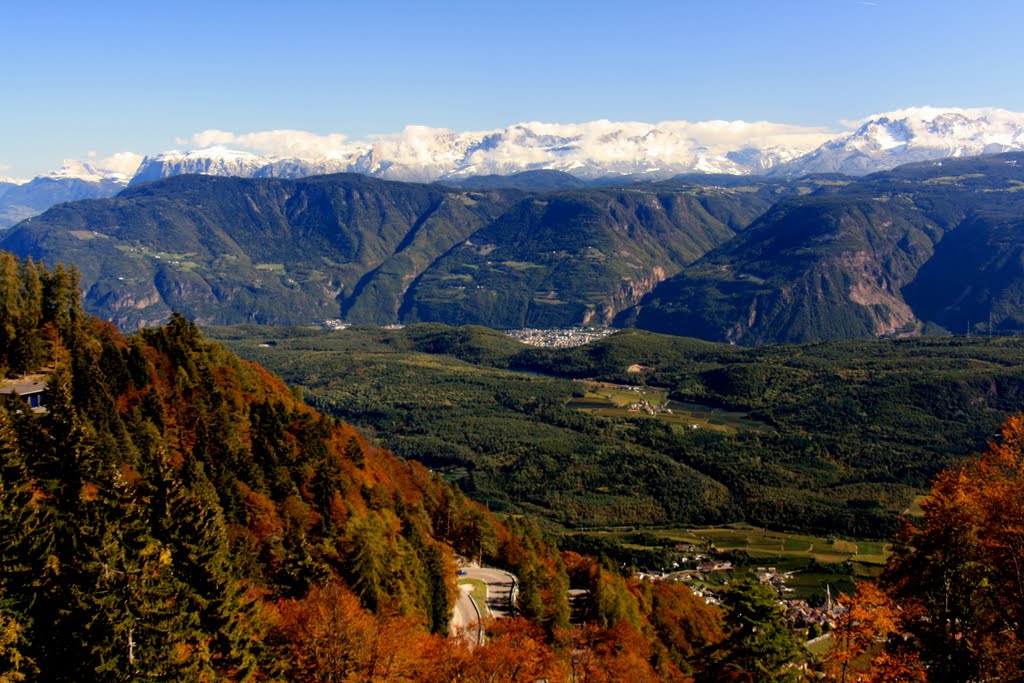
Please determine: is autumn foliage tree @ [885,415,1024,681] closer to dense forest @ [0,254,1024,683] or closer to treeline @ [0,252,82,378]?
dense forest @ [0,254,1024,683]

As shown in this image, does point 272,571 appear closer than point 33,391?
Yes

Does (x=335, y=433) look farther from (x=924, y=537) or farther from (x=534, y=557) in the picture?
(x=924, y=537)

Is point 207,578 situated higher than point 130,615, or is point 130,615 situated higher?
point 130,615

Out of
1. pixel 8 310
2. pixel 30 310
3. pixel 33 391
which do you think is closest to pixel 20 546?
pixel 33 391

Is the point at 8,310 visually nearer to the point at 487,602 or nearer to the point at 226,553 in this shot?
the point at 226,553

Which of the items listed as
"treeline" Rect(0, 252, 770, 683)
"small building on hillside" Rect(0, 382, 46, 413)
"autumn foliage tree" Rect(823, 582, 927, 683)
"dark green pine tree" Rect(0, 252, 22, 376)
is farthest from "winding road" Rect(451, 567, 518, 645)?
"dark green pine tree" Rect(0, 252, 22, 376)

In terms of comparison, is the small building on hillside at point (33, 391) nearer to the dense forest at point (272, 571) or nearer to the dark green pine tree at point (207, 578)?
the dense forest at point (272, 571)

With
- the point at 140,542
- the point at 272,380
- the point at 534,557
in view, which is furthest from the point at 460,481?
the point at 140,542

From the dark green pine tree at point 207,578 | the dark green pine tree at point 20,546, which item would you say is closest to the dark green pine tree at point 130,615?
the dark green pine tree at point 207,578
